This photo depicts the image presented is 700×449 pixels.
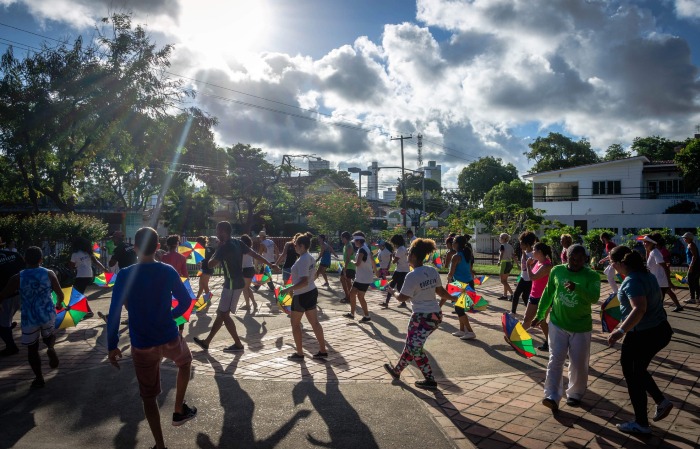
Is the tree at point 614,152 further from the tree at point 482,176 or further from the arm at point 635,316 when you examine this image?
the arm at point 635,316

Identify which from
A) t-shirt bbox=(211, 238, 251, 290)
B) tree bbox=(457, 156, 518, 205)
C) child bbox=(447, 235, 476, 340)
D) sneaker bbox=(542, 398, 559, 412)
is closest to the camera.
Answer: sneaker bbox=(542, 398, 559, 412)

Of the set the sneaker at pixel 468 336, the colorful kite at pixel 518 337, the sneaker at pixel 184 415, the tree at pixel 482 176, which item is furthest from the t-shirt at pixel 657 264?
the tree at pixel 482 176

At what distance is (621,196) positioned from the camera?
1278 inches

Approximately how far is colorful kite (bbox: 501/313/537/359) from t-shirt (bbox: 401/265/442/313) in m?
0.82

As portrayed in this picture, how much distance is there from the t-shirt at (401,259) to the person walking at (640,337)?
16.7ft

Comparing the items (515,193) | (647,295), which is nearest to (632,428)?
(647,295)

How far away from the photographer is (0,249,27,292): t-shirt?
21.2 feet

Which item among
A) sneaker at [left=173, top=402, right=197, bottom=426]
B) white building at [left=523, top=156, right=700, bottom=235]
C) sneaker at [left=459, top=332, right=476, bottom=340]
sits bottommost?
sneaker at [left=459, top=332, right=476, bottom=340]

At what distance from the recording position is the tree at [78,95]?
1669cm

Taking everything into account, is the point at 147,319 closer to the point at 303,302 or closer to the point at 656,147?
the point at 303,302

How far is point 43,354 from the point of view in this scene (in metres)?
6.81

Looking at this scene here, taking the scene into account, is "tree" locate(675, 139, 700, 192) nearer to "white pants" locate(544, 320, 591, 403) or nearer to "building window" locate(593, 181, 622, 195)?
"building window" locate(593, 181, 622, 195)

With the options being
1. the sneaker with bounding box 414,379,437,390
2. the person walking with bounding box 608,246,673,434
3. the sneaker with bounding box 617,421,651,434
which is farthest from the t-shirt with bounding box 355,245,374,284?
the sneaker with bounding box 617,421,651,434

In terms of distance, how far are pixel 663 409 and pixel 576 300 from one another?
3.78ft
